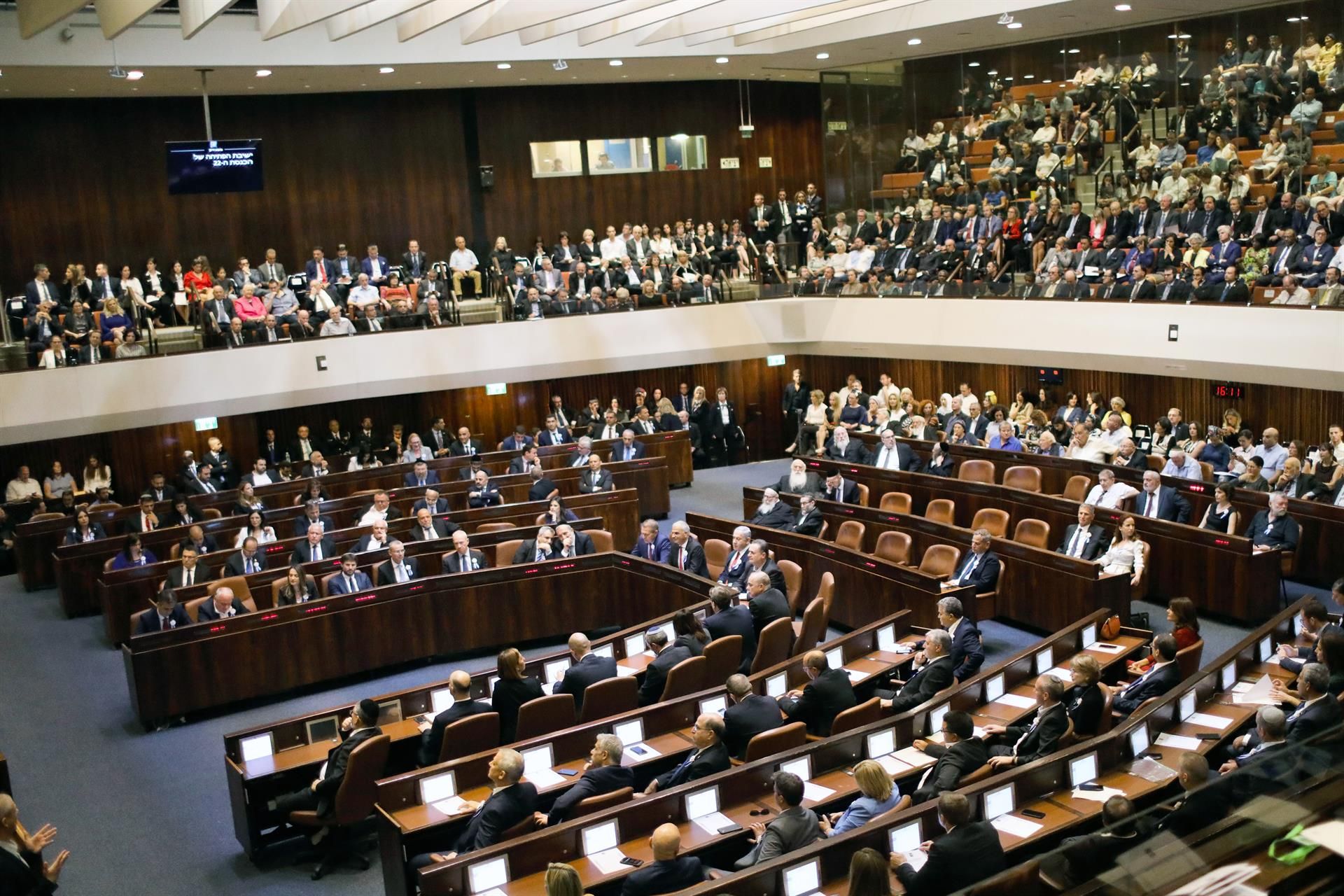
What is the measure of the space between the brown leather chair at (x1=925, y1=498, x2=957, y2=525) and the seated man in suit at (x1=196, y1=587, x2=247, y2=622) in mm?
6356

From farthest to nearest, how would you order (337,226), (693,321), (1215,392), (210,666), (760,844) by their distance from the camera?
(337,226) < (693,321) < (1215,392) < (210,666) < (760,844)

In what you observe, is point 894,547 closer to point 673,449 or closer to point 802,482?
point 802,482

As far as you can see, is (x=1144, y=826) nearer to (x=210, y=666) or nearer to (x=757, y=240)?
(x=210, y=666)

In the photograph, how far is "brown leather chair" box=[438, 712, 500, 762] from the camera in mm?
7609

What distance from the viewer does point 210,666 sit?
10.3 metres

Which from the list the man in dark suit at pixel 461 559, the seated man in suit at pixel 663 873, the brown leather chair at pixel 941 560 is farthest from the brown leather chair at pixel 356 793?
the brown leather chair at pixel 941 560

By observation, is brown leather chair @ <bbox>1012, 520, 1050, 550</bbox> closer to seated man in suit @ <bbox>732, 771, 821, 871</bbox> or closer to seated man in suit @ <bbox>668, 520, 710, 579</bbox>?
seated man in suit @ <bbox>668, 520, 710, 579</bbox>

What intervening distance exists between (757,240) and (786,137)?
11.1 feet

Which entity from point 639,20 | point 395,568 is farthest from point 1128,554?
point 639,20

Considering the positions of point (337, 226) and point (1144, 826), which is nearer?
point (1144, 826)

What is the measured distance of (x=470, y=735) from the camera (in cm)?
767

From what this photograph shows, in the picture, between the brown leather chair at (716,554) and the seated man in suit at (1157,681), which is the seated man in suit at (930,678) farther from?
the brown leather chair at (716,554)

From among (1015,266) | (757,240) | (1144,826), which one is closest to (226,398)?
(757,240)

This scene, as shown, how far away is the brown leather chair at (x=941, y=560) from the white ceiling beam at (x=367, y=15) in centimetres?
620
